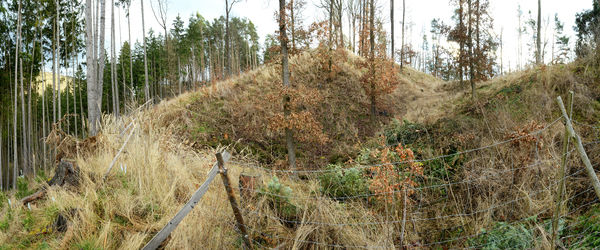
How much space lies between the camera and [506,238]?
278 cm

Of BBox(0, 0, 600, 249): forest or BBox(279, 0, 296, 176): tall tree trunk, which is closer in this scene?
BBox(0, 0, 600, 249): forest

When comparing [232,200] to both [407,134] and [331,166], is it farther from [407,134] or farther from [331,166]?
[407,134]

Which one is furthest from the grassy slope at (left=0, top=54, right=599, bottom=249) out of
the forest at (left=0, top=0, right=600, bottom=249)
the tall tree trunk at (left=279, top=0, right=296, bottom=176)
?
the tall tree trunk at (left=279, top=0, right=296, bottom=176)

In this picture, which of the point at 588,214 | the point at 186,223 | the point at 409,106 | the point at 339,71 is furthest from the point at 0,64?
the point at 588,214

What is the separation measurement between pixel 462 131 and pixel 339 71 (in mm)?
8715

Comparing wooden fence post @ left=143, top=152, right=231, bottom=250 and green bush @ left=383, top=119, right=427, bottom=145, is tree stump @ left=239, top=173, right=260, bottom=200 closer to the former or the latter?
wooden fence post @ left=143, top=152, right=231, bottom=250

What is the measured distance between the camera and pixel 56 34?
17469mm

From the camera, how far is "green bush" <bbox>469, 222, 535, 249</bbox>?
2.71 meters

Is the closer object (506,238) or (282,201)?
(506,238)

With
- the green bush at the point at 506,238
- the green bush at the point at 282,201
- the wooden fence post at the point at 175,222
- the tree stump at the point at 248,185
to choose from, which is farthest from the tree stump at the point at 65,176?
the green bush at the point at 506,238

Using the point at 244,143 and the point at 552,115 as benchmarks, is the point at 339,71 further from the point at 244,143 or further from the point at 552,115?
the point at 552,115

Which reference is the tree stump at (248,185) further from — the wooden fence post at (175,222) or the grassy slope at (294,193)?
the wooden fence post at (175,222)

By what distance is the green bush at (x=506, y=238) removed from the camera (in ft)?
8.90

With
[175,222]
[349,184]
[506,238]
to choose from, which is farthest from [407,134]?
[175,222]
